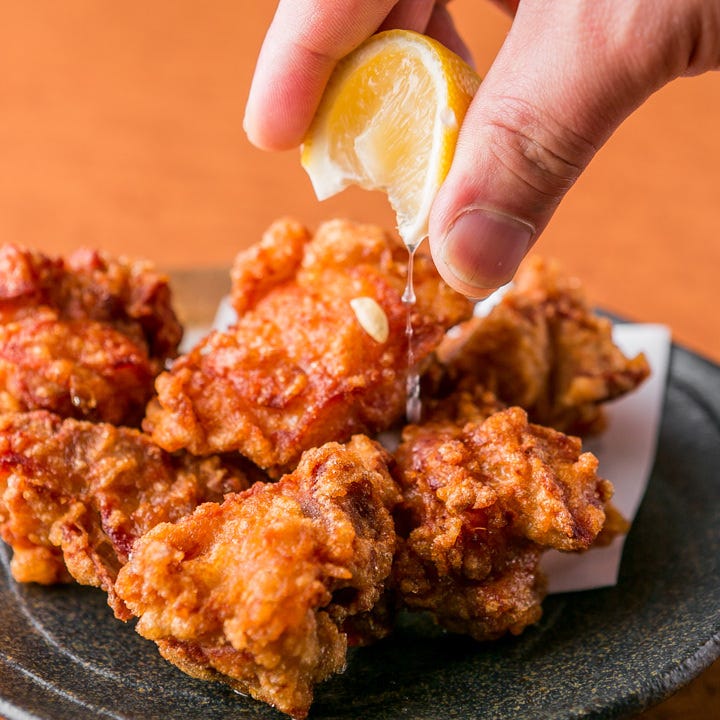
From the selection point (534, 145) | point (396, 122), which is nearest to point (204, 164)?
point (396, 122)

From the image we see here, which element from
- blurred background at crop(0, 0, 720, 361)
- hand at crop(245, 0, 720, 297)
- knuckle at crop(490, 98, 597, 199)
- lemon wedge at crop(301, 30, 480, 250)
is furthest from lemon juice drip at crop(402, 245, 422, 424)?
blurred background at crop(0, 0, 720, 361)

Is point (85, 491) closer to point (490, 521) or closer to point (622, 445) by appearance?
point (490, 521)

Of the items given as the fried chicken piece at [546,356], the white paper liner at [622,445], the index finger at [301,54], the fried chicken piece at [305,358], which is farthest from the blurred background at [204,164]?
the index finger at [301,54]

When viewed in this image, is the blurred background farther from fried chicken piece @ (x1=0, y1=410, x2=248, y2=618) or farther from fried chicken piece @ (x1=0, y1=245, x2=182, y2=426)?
fried chicken piece @ (x1=0, y1=410, x2=248, y2=618)

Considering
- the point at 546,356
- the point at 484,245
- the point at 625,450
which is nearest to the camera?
the point at 484,245

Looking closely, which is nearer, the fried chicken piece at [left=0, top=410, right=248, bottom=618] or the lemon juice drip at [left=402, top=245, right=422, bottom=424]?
the fried chicken piece at [left=0, top=410, right=248, bottom=618]

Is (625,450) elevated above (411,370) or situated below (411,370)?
below
